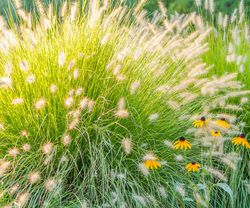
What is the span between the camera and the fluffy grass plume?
329 centimetres

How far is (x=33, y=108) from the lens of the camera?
3541 mm

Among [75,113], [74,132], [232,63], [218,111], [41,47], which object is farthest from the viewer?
[232,63]

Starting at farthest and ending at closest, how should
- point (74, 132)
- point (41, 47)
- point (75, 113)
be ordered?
point (41, 47) → point (74, 132) → point (75, 113)

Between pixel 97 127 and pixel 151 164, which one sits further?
pixel 97 127

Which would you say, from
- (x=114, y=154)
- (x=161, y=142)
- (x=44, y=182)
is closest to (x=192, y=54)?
(x=161, y=142)

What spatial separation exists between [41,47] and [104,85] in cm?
57

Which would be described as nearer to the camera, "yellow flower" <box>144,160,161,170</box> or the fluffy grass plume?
"yellow flower" <box>144,160,161,170</box>

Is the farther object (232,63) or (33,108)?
(232,63)

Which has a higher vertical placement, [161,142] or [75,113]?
[75,113]

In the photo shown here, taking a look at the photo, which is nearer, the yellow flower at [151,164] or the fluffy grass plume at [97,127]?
the yellow flower at [151,164]

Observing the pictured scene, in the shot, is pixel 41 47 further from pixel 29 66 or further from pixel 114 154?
pixel 114 154

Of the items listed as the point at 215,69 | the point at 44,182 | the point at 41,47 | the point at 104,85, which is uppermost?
the point at 41,47

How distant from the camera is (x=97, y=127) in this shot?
11.3 ft

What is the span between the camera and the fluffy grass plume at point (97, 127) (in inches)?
129
